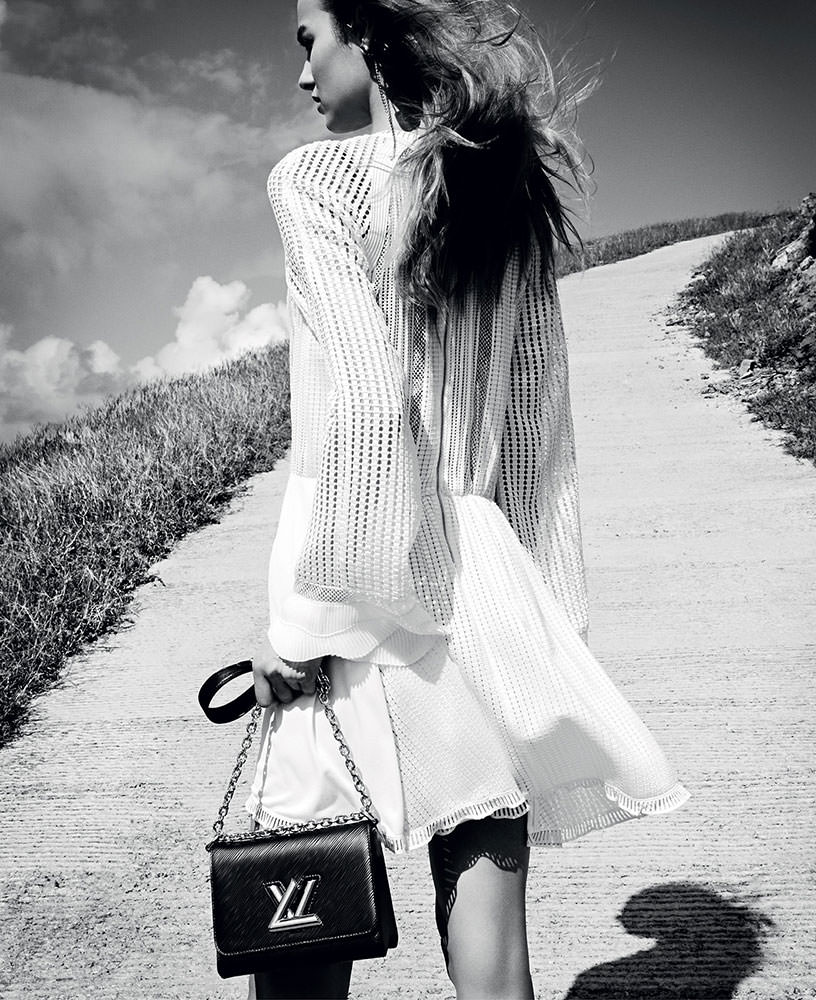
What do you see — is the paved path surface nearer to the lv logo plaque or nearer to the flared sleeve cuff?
the lv logo plaque

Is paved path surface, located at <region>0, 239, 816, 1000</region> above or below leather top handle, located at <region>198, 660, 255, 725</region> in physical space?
below

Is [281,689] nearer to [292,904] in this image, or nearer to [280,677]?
[280,677]

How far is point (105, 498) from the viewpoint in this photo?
6266 mm

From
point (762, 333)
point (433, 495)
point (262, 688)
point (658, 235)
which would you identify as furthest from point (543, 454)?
point (658, 235)

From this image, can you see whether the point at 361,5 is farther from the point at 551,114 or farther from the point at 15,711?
the point at 15,711

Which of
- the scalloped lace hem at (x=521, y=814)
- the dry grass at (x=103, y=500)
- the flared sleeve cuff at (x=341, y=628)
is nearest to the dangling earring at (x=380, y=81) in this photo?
the flared sleeve cuff at (x=341, y=628)

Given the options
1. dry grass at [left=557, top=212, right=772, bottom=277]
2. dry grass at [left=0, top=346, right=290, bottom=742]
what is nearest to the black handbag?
dry grass at [left=0, top=346, right=290, bottom=742]

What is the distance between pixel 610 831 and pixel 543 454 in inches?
74.9

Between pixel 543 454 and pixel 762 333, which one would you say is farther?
pixel 762 333

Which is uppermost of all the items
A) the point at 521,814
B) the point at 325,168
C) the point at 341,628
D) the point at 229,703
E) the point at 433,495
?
the point at 325,168

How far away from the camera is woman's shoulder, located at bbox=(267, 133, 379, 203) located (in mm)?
1505

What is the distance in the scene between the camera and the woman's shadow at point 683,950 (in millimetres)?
2439

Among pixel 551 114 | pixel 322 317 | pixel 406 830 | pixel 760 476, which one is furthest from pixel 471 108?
pixel 760 476

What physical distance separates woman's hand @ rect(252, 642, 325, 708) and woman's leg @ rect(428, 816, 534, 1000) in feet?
1.05
